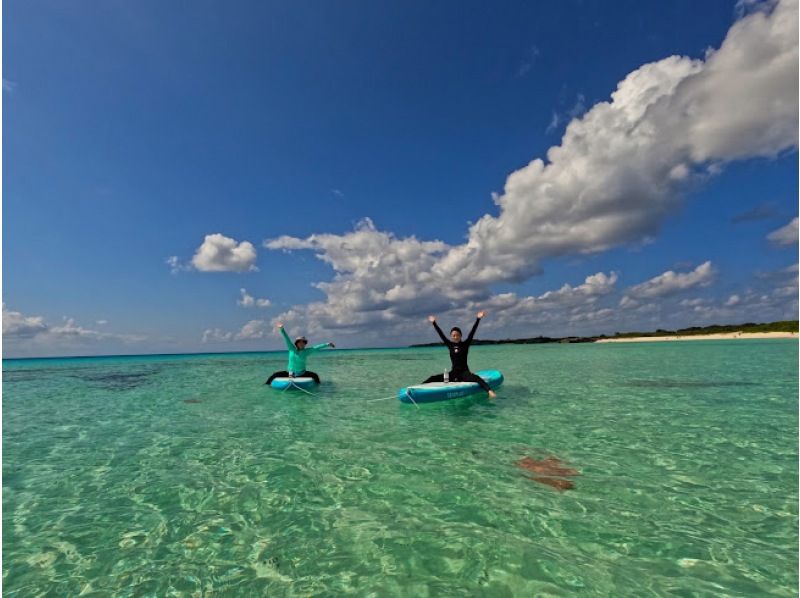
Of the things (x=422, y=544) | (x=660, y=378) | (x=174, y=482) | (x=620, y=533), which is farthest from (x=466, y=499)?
(x=660, y=378)

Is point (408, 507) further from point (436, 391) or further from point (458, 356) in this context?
point (458, 356)

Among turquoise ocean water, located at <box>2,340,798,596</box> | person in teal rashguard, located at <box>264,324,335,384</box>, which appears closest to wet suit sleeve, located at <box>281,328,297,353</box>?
person in teal rashguard, located at <box>264,324,335,384</box>

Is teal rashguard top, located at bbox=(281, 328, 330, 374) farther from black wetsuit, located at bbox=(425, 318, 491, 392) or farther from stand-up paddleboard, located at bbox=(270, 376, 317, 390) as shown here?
black wetsuit, located at bbox=(425, 318, 491, 392)

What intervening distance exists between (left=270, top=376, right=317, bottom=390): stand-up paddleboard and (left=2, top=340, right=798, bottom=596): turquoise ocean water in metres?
6.64

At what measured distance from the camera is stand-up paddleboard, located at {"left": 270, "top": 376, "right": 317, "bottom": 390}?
1983cm

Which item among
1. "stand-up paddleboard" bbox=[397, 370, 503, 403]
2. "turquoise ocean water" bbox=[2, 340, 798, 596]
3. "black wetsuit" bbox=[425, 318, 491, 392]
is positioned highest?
"black wetsuit" bbox=[425, 318, 491, 392]

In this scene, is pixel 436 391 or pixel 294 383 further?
pixel 294 383

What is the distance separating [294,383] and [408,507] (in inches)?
576

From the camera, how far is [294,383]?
19.8 metres

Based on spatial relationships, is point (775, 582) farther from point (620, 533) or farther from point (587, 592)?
point (587, 592)

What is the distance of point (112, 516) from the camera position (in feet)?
20.8

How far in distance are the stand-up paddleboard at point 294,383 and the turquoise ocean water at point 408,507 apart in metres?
6.64

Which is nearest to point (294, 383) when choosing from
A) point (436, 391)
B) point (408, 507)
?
point (436, 391)

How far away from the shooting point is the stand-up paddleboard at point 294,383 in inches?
781
